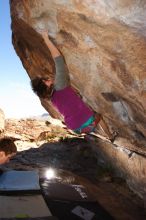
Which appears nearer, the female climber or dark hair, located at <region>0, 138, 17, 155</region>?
the female climber

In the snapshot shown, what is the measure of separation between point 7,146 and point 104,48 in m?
7.60

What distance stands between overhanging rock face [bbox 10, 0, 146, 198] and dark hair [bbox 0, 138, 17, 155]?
193 inches

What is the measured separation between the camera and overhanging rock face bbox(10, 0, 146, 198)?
3746 millimetres

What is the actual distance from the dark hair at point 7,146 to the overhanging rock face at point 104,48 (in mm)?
4911

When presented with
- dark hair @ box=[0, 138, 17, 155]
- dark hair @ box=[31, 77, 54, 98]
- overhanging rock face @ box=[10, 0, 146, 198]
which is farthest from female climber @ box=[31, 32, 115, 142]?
dark hair @ box=[0, 138, 17, 155]

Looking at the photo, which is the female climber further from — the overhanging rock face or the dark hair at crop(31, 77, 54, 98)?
the overhanging rock face

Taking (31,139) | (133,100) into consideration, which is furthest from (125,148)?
(31,139)

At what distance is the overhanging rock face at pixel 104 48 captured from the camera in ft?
12.3

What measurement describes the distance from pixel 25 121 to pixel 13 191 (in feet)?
32.2

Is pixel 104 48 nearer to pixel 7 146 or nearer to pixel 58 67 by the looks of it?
pixel 58 67

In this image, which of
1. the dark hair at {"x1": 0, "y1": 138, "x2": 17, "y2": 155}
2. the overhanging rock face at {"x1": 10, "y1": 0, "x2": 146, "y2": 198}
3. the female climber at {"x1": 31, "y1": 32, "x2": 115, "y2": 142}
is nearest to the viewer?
the overhanging rock face at {"x1": 10, "y1": 0, "x2": 146, "y2": 198}

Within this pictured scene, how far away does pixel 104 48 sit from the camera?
439 cm

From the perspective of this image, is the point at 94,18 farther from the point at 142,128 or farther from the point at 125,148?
the point at 125,148

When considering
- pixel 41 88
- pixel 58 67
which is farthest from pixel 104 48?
pixel 41 88
